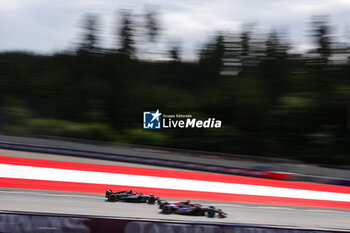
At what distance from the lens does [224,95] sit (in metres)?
24.2

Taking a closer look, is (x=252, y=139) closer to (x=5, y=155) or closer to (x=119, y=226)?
(x=5, y=155)

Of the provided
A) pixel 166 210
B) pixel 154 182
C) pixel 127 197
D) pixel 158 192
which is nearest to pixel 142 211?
pixel 166 210

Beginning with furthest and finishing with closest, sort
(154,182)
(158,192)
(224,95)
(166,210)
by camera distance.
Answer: (224,95) → (154,182) → (158,192) → (166,210)

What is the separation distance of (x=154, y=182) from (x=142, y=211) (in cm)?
382

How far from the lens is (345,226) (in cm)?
718

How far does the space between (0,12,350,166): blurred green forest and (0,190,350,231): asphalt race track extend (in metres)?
13.0

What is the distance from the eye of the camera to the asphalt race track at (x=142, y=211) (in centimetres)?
648

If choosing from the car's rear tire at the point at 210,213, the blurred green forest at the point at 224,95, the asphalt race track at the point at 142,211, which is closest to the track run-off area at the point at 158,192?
the asphalt race track at the point at 142,211

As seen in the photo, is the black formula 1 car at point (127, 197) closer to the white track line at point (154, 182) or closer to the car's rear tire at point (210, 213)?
the car's rear tire at point (210, 213)

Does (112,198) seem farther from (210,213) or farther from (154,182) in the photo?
(154,182)

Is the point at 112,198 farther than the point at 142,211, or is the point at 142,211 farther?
the point at 112,198

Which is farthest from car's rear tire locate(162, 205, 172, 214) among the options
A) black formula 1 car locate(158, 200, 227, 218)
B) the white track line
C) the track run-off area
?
the white track line

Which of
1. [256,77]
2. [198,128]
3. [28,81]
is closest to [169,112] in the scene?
[198,128]

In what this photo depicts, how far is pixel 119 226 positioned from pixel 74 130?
17.1 meters
